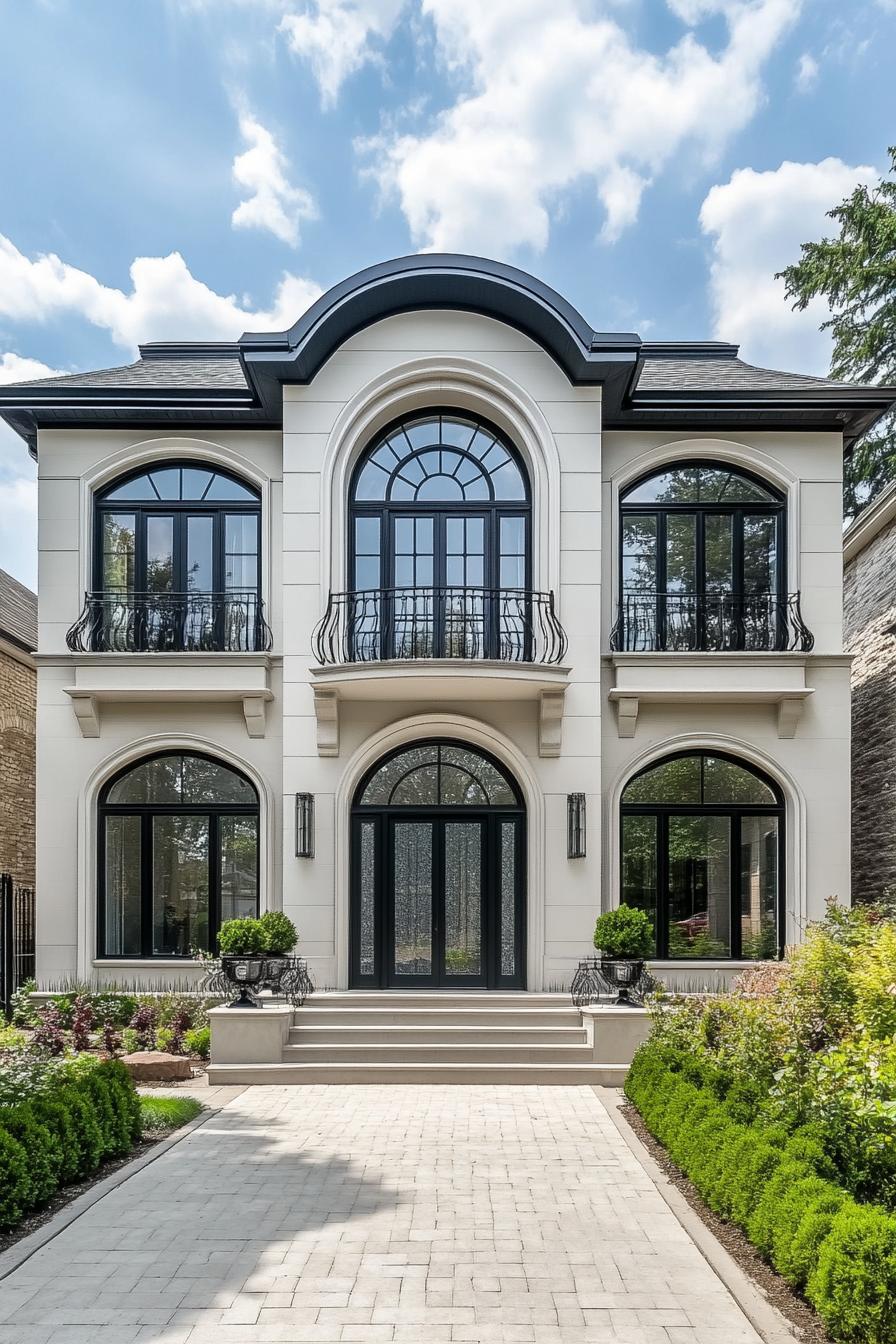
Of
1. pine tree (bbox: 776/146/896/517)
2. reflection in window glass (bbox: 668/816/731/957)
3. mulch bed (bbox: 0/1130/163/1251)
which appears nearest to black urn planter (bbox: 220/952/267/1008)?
mulch bed (bbox: 0/1130/163/1251)

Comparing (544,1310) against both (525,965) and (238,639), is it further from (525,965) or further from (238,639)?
(238,639)

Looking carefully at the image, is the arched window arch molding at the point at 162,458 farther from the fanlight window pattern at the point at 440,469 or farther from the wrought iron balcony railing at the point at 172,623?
the fanlight window pattern at the point at 440,469

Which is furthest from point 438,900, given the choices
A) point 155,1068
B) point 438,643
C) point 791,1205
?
point 791,1205

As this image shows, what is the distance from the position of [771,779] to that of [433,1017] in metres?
5.25

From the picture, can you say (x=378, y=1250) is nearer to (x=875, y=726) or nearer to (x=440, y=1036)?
(x=440, y=1036)

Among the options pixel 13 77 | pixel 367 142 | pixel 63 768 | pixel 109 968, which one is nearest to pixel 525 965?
pixel 109 968

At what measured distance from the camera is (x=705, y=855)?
12.9 meters

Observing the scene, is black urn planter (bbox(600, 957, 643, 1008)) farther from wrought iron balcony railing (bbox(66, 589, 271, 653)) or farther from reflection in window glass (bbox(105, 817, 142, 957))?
reflection in window glass (bbox(105, 817, 142, 957))

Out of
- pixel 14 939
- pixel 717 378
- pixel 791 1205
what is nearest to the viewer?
pixel 791 1205

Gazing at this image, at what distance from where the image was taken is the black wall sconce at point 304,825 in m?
12.1

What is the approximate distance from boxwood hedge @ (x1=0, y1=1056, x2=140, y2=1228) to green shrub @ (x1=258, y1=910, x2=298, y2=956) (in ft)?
9.07

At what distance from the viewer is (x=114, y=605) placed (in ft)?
42.8

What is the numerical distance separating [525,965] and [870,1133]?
6.68 m

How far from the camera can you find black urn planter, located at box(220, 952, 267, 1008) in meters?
10.7
